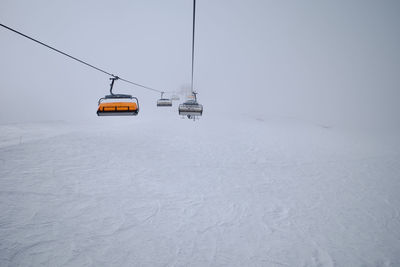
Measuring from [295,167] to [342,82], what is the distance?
8690cm

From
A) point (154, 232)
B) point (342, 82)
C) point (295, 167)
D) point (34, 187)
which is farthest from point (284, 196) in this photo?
point (342, 82)

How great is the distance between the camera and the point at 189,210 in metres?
7.07

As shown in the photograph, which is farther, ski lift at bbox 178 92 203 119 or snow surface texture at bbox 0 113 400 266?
ski lift at bbox 178 92 203 119

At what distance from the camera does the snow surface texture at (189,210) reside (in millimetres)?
5188

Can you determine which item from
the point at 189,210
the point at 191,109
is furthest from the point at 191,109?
the point at 189,210

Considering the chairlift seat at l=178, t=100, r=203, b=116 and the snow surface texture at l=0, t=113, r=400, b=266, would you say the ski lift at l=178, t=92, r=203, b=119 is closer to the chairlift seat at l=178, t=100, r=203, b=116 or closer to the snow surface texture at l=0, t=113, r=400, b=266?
the chairlift seat at l=178, t=100, r=203, b=116

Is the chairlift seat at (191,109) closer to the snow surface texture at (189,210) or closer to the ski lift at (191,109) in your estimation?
the ski lift at (191,109)

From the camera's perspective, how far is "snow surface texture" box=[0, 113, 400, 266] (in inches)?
204

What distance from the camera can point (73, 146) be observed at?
13984 mm

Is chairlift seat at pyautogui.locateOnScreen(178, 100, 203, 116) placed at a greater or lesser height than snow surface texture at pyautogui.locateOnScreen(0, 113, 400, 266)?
greater

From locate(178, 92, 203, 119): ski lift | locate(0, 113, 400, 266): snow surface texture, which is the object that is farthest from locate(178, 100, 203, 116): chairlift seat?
locate(0, 113, 400, 266): snow surface texture

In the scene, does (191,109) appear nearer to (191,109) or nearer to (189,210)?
(191,109)

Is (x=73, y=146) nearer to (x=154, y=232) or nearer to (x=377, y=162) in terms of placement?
(x=154, y=232)

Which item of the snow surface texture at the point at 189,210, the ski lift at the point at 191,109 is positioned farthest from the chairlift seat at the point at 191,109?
the snow surface texture at the point at 189,210
